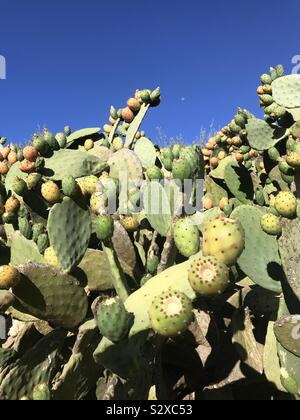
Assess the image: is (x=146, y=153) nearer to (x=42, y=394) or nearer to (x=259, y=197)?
(x=259, y=197)

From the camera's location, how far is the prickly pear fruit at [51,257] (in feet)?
6.12

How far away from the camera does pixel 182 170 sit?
1.56 metres

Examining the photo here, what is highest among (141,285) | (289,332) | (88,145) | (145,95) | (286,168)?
(145,95)

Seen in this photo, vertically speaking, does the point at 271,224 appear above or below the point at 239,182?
below

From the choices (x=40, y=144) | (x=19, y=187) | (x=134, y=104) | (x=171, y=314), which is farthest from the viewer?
(x=134, y=104)

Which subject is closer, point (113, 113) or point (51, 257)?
point (51, 257)

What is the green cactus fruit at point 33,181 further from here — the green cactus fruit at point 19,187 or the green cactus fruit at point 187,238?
the green cactus fruit at point 187,238

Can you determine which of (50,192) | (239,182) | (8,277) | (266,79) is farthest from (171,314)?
(266,79)


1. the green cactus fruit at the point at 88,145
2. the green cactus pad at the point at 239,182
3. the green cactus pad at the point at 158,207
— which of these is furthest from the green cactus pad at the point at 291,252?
the green cactus fruit at the point at 88,145

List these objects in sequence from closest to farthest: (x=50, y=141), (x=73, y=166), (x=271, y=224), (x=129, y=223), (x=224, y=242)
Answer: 1. (x=224, y=242)
2. (x=271, y=224)
3. (x=129, y=223)
4. (x=73, y=166)
5. (x=50, y=141)

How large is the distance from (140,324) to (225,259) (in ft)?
1.04

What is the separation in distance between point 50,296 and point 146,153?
50.5 inches
